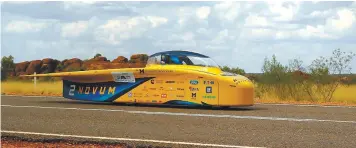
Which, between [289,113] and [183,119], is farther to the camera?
[289,113]

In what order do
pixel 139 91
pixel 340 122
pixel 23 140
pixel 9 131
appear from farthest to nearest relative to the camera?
pixel 139 91 < pixel 340 122 < pixel 9 131 < pixel 23 140

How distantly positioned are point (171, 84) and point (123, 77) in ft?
5.69

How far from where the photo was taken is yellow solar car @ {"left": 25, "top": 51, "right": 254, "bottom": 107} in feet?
45.1

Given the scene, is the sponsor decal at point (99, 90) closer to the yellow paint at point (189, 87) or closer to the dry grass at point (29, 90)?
the yellow paint at point (189, 87)

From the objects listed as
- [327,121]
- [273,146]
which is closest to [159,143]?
[273,146]

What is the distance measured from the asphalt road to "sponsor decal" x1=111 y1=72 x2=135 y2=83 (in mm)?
2178

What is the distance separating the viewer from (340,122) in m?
10.5

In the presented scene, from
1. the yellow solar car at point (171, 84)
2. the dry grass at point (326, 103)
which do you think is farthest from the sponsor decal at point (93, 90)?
the dry grass at point (326, 103)

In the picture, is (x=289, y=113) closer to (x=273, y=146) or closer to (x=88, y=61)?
(x=273, y=146)

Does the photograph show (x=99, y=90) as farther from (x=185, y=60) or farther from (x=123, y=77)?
(x=185, y=60)

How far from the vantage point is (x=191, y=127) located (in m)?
9.77

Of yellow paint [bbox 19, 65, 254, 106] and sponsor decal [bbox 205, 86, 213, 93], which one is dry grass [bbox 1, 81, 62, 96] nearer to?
yellow paint [bbox 19, 65, 254, 106]

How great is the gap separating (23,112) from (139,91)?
3559 mm

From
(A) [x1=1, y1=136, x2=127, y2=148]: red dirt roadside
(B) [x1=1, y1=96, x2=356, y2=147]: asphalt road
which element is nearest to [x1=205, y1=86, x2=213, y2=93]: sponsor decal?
(B) [x1=1, y1=96, x2=356, y2=147]: asphalt road
